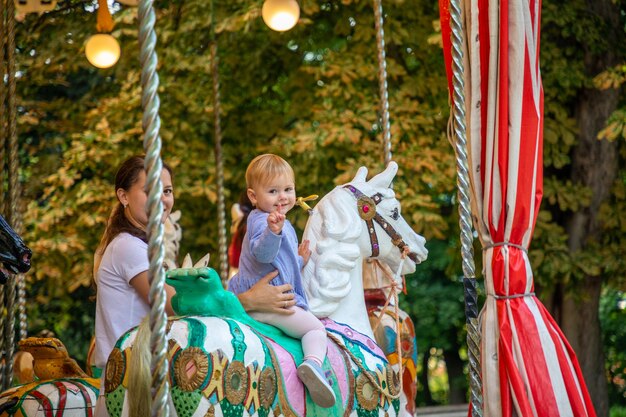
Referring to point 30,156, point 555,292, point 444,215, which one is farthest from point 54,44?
point 555,292

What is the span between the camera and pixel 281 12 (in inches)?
307

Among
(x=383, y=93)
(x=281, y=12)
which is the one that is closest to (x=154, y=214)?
(x=383, y=93)

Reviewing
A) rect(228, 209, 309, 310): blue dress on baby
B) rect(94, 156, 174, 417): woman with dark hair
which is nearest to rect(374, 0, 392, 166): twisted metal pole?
rect(228, 209, 309, 310): blue dress on baby

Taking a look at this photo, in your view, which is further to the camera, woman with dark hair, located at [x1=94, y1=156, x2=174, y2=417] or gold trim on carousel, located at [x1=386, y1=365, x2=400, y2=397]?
gold trim on carousel, located at [x1=386, y1=365, x2=400, y2=397]

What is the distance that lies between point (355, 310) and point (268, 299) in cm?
61

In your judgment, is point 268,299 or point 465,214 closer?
point 268,299

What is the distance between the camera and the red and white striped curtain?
4.09 metres

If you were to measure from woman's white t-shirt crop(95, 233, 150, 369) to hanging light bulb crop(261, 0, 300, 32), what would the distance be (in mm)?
4210

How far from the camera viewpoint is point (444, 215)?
10617 mm

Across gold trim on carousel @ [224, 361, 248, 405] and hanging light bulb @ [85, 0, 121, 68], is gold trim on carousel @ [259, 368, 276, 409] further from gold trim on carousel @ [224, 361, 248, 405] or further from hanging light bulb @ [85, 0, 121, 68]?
hanging light bulb @ [85, 0, 121, 68]

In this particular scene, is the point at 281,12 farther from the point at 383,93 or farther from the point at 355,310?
the point at 355,310

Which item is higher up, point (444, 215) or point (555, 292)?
point (444, 215)

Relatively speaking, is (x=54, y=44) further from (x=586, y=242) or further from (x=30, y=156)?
(x=586, y=242)

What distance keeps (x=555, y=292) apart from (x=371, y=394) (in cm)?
630
